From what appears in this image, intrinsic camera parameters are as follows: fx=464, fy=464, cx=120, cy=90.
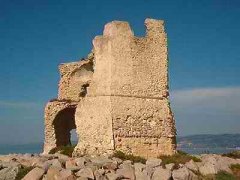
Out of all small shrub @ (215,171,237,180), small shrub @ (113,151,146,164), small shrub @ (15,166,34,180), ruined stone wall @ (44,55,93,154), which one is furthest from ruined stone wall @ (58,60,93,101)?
small shrub @ (215,171,237,180)

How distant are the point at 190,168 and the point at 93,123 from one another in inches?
232

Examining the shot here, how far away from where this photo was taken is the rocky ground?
70.4 ft

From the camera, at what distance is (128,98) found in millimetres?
26188

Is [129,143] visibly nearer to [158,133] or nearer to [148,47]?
[158,133]

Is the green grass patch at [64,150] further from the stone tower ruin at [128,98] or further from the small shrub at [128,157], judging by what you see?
the small shrub at [128,157]

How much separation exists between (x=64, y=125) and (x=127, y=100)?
7.90 m

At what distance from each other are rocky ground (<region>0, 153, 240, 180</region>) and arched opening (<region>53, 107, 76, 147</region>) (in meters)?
6.46

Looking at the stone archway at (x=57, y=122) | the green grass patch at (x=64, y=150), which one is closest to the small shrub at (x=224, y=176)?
the green grass patch at (x=64, y=150)

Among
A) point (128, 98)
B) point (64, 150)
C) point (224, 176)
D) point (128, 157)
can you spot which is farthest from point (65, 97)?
point (224, 176)

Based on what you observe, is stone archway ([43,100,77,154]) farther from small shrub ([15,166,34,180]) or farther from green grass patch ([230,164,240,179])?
green grass patch ([230,164,240,179])

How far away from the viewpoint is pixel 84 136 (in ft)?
86.9

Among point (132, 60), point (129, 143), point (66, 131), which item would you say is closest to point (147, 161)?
point (129, 143)

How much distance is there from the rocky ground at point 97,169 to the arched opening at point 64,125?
21.2 ft

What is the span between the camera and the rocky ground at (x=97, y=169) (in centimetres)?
2145
